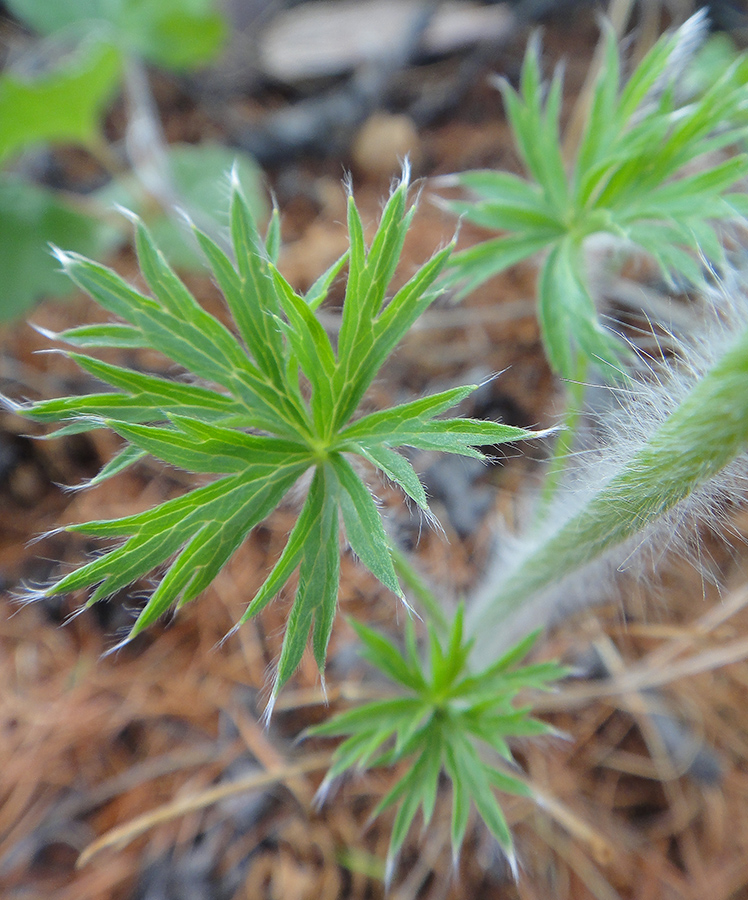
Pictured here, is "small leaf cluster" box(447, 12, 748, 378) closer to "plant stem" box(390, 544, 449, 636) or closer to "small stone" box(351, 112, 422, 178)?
"plant stem" box(390, 544, 449, 636)

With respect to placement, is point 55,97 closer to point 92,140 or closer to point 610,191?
point 92,140

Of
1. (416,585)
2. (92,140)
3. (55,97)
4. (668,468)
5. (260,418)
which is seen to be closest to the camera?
(668,468)

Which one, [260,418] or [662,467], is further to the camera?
[260,418]

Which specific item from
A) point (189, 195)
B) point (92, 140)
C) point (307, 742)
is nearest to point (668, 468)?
point (307, 742)

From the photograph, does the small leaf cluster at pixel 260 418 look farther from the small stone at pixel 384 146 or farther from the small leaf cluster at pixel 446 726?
the small stone at pixel 384 146

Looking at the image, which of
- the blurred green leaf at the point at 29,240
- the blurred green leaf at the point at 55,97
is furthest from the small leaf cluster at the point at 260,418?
the blurred green leaf at the point at 55,97

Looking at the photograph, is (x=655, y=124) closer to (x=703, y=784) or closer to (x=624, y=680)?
(x=624, y=680)

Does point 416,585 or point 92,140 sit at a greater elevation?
point 416,585

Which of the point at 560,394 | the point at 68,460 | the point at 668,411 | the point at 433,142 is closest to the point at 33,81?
the point at 68,460
